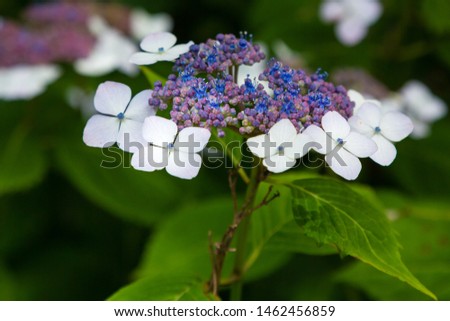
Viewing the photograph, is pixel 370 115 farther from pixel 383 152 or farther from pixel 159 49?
pixel 159 49

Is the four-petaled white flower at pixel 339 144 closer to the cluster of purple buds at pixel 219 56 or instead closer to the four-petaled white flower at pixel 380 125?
the four-petaled white flower at pixel 380 125

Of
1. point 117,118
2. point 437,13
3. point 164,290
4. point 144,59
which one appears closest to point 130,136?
point 117,118

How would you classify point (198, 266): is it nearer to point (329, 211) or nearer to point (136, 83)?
point (329, 211)

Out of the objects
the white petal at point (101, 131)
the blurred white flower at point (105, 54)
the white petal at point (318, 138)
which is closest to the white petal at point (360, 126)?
the white petal at point (318, 138)

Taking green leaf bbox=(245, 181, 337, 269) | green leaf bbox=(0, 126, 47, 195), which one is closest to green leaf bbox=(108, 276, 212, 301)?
green leaf bbox=(245, 181, 337, 269)

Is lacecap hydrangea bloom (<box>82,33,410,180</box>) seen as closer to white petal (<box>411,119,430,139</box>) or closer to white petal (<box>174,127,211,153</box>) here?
white petal (<box>174,127,211,153</box>)

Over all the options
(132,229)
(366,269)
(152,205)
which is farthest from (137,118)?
(132,229)
